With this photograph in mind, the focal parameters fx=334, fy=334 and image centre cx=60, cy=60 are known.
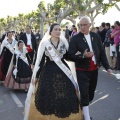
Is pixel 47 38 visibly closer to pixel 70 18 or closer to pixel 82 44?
pixel 82 44

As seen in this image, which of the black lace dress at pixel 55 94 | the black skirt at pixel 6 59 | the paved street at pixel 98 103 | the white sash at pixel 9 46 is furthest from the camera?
the black skirt at pixel 6 59

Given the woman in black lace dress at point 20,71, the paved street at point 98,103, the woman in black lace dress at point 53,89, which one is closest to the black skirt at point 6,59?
the paved street at point 98,103

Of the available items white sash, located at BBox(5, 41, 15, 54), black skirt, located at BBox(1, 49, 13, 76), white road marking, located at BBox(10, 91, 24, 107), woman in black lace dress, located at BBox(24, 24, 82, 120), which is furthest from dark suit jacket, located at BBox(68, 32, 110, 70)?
black skirt, located at BBox(1, 49, 13, 76)

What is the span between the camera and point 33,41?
10.6 m

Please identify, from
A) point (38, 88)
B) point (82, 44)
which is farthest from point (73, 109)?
point (82, 44)

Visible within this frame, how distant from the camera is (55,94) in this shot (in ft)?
17.4

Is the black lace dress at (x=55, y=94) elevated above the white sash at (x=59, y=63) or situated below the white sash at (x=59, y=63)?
below

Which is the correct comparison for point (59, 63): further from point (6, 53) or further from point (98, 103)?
point (6, 53)

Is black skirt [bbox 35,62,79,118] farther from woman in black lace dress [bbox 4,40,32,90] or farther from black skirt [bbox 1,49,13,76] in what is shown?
black skirt [bbox 1,49,13,76]

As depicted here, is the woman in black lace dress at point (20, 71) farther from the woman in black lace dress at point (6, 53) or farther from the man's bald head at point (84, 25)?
the man's bald head at point (84, 25)

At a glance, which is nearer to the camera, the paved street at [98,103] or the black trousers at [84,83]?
the black trousers at [84,83]

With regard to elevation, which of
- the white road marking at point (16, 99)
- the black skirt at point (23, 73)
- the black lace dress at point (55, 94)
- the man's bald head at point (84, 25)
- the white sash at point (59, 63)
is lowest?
the white road marking at point (16, 99)

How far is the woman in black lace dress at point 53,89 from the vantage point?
206 inches

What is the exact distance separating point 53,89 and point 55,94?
88 millimetres
